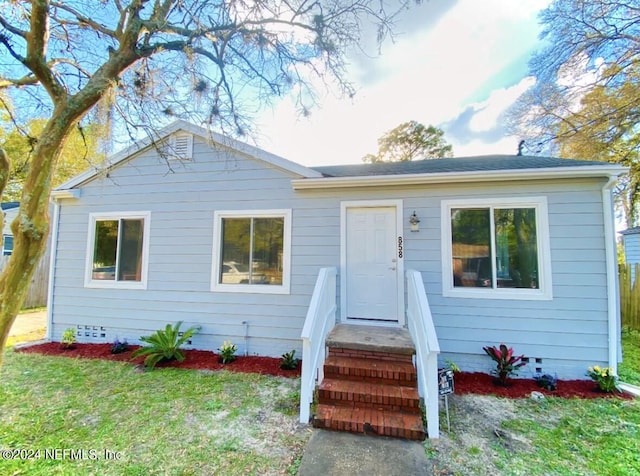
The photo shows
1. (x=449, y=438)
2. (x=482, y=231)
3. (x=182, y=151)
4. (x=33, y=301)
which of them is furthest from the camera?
(x=33, y=301)

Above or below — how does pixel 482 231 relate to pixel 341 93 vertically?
below

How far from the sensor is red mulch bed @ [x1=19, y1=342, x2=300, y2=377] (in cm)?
461

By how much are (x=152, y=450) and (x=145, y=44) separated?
451cm

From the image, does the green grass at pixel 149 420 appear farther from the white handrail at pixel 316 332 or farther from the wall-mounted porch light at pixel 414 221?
the wall-mounted porch light at pixel 414 221

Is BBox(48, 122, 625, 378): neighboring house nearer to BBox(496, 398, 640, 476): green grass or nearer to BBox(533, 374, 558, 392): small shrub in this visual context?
BBox(533, 374, 558, 392): small shrub

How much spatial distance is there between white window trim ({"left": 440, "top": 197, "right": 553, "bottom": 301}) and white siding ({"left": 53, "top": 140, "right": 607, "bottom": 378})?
3.7 inches

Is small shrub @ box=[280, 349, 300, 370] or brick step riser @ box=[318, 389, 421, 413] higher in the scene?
brick step riser @ box=[318, 389, 421, 413]

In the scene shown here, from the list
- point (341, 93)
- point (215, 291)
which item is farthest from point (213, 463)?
point (341, 93)

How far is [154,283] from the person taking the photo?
18.6 feet

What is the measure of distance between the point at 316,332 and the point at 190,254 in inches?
129

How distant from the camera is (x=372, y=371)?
3486mm

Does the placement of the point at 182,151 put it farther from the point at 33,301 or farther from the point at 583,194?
the point at 33,301

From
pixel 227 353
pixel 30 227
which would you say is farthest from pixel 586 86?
pixel 30 227

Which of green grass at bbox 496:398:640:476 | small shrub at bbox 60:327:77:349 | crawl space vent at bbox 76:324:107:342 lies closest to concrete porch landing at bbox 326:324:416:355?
green grass at bbox 496:398:640:476
